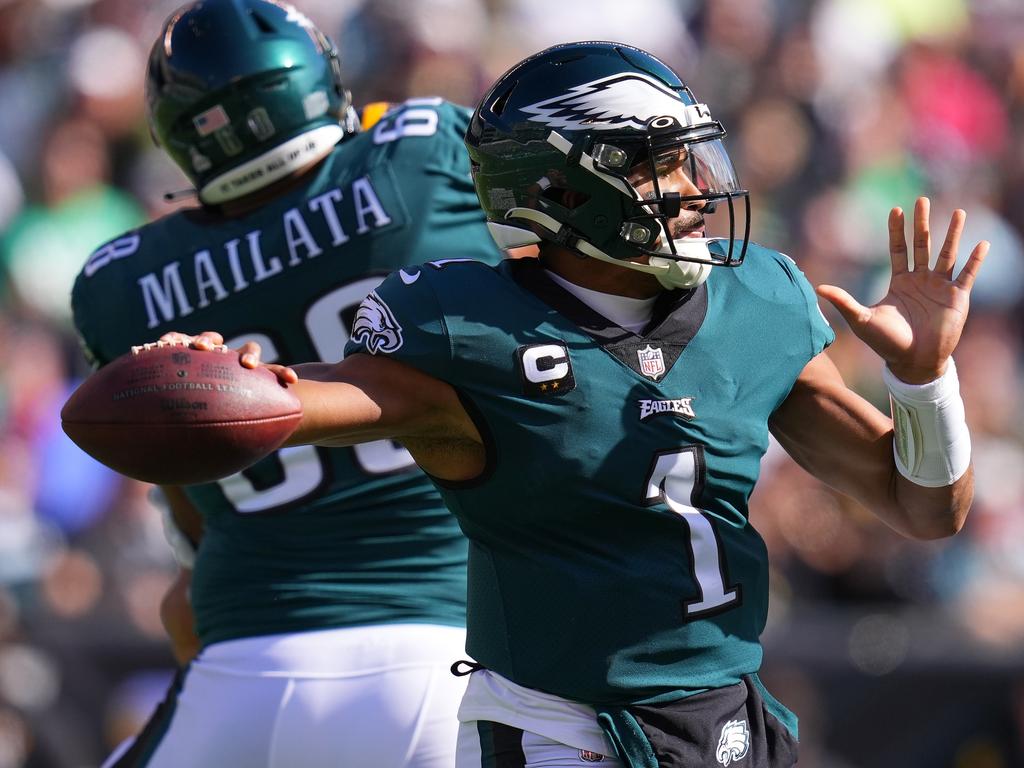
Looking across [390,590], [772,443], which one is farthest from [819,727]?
[390,590]

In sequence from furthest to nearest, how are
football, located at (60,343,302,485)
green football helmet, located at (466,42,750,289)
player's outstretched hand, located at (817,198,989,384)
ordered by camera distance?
player's outstretched hand, located at (817,198,989,384)
green football helmet, located at (466,42,750,289)
football, located at (60,343,302,485)

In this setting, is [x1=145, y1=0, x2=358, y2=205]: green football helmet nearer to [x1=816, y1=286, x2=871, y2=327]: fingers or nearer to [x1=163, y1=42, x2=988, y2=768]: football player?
[x1=163, y1=42, x2=988, y2=768]: football player

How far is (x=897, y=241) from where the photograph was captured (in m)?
3.09

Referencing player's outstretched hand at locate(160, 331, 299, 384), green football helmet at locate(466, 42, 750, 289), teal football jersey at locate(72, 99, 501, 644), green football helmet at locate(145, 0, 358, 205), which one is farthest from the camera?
green football helmet at locate(145, 0, 358, 205)

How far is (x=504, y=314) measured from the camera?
277 centimetres

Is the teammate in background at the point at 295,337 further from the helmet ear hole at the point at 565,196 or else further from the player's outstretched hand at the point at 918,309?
the player's outstretched hand at the point at 918,309

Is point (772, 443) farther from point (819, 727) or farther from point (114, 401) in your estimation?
point (114, 401)

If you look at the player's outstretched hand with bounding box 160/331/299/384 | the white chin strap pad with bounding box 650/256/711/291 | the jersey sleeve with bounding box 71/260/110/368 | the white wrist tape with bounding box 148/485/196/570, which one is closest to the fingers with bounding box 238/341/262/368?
the player's outstretched hand with bounding box 160/331/299/384

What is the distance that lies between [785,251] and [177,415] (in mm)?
6454

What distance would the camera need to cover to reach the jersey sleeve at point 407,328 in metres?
2.69

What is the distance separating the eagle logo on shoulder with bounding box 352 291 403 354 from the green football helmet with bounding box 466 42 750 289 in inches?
14.9

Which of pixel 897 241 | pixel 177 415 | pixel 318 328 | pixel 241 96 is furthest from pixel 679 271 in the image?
pixel 241 96

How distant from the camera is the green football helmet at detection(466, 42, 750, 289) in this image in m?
2.83

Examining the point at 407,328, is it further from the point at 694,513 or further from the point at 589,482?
the point at 694,513
